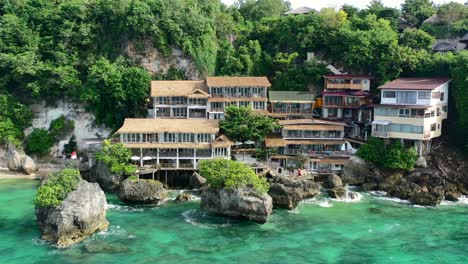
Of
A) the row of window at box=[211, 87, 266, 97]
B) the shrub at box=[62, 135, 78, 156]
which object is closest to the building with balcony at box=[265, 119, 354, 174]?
the row of window at box=[211, 87, 266, 97]

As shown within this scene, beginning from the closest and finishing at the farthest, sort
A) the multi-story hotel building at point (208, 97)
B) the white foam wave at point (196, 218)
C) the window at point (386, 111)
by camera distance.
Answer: the white foam wave at point (196, 218) < the window at point (386, 111) < the multi-story hotel building at point (208, 97)

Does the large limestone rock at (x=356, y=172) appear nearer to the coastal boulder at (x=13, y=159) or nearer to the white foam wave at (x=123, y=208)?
the white foam wave at (x=123, y=208)

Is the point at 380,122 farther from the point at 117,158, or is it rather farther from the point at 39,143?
the point at 39,143

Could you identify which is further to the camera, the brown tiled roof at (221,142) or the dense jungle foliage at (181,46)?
the dense jungle foliage at (181,46)

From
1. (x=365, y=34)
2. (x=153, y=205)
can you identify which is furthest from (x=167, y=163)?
(x=365, y=34)

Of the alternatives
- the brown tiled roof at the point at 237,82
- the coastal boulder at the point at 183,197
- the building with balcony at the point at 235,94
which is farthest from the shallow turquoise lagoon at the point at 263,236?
the brown tiled roof at the point at 237,82
